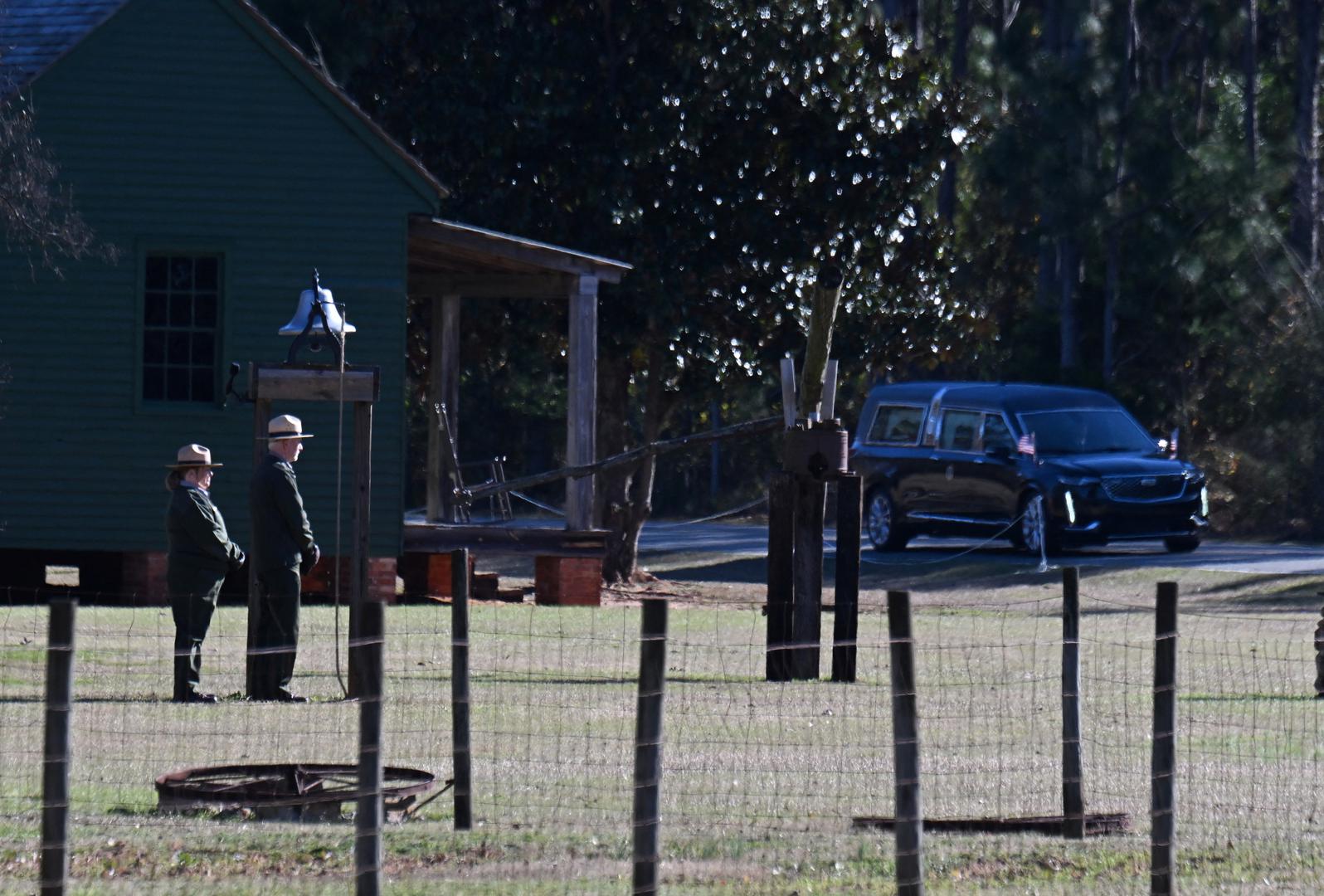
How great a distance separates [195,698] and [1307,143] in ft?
107

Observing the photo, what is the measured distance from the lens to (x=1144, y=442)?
93.6 ft

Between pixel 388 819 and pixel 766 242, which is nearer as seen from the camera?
pixel 388 819

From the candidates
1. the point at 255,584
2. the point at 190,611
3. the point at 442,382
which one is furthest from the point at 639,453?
the point at 190,611

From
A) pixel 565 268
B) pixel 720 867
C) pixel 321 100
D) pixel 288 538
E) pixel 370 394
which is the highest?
pixel 321 100

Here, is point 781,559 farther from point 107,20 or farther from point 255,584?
point 107,20

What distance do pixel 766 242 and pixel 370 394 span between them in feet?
44.1

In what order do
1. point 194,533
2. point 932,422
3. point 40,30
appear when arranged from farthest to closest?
point 932,422 → point 40,30 → point 194,533

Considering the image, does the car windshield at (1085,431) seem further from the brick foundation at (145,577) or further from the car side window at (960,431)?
the brick foundation at (145,577)

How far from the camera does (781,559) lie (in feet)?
53.6

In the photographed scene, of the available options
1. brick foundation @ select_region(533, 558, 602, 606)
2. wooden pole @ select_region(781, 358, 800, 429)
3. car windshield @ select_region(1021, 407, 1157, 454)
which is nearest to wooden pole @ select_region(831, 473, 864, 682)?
wooden pole @ select_region(781, 358, 800, 429)

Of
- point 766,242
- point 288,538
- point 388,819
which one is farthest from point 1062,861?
point 766,242

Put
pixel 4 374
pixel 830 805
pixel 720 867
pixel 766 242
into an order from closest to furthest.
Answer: pixel 720 867
pixel 830 805
pixel 4 374
pixel 766 242

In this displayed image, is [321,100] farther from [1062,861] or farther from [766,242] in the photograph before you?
[1062,861]

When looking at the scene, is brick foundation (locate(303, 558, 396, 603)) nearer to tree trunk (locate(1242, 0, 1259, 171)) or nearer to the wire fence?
the wire fence
